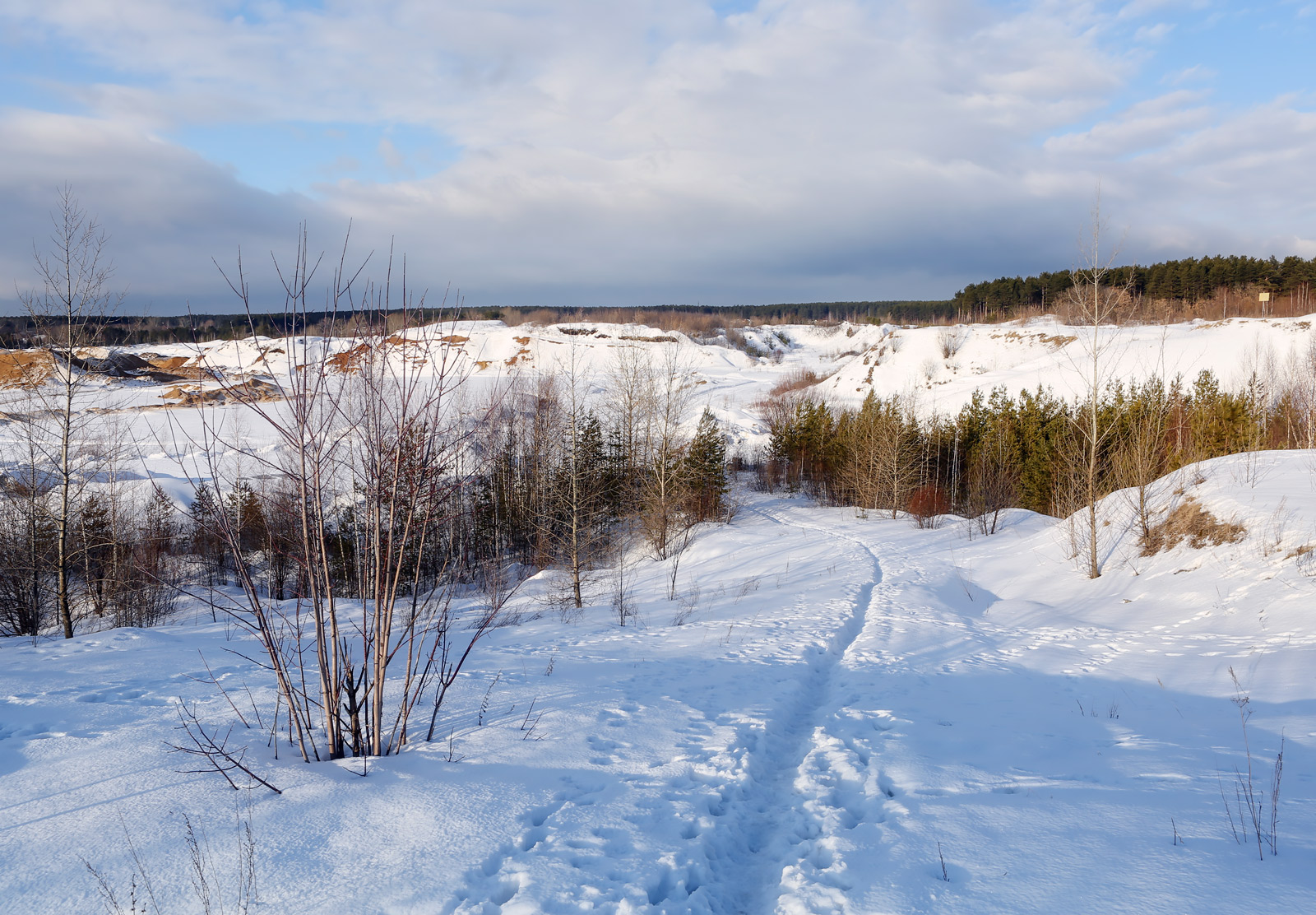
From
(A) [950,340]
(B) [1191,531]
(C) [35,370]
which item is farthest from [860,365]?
(C) [35,370]

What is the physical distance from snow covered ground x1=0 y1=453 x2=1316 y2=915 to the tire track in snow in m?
0.02

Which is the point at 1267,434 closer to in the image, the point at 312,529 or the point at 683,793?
the point at 683,793

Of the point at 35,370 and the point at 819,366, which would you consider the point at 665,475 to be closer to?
the point at 35,370

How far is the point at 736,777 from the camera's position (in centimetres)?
482

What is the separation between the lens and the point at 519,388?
3547 centimetres

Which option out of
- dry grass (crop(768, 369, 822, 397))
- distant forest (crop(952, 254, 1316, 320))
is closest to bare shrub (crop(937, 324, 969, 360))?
distant forest (crop(952, 254, 1316, 320))

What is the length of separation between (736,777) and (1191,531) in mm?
12752

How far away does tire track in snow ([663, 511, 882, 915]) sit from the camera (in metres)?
3.53

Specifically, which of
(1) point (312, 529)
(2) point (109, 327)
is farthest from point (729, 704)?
(2) point (109, 327)

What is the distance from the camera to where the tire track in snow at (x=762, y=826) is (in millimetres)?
3529

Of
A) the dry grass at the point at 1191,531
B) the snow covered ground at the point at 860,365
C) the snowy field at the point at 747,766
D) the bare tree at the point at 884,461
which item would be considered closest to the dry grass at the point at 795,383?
the snow covered ground at the point at 860,365

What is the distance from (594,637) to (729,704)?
12.7 feet

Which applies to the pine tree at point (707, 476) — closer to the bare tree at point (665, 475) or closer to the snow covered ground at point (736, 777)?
the bare tree at point (665, 475)

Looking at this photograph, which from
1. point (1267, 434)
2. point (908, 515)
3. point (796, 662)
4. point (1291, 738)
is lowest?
point (908, 515)
